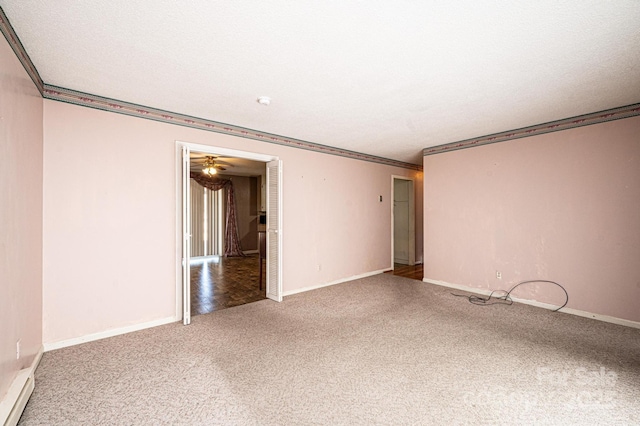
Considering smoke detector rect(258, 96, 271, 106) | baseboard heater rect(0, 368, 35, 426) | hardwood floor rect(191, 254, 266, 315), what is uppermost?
smoke detector rect(258, 96, 271, 106)

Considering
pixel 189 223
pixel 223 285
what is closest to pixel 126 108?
pixel 189 223

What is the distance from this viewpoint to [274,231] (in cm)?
420

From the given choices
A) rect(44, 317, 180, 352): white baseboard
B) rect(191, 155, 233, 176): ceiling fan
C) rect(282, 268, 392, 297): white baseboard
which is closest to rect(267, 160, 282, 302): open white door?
rect(282, 268, 392, 297): white baseboard

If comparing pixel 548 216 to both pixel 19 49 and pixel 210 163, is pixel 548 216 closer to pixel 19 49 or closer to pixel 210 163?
pixel 19 49

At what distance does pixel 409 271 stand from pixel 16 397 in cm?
578

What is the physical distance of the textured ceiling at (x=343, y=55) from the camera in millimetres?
1683

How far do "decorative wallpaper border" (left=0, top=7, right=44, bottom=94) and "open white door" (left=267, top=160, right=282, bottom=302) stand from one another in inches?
97.2

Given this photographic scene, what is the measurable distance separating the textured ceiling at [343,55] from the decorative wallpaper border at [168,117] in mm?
88

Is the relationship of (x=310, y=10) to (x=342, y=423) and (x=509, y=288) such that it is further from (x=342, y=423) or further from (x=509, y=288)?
(x=509, y=288)

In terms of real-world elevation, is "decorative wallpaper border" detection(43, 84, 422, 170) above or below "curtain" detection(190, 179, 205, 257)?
above

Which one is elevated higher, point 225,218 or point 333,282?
point 225,218

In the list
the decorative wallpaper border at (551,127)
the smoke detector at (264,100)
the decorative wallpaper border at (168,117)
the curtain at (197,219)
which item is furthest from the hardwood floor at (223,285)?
the decorative wallpaper border at (551,127)

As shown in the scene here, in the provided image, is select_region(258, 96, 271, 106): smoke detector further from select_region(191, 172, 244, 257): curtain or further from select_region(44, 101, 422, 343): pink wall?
select_region(191, 172, 244, 257): curtain

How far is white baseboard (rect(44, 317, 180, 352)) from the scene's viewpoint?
103 inches
